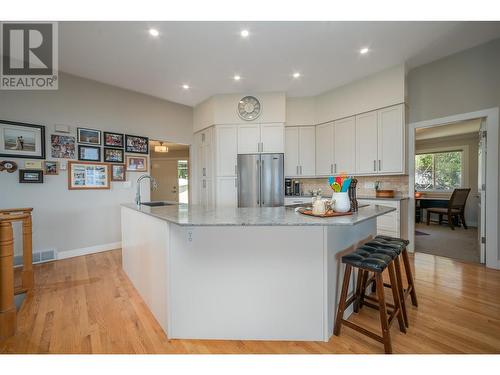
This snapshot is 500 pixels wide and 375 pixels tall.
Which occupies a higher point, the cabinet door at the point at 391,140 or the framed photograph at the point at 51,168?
the cabinet door at the point at 391,140

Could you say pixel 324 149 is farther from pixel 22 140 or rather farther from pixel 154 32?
pixel 22 140

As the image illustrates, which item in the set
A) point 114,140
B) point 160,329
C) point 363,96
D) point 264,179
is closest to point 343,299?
point 160,329

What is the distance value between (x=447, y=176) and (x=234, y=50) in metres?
7.27

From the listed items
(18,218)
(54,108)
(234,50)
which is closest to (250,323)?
(18,218)

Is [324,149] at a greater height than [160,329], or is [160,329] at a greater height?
[324,149]

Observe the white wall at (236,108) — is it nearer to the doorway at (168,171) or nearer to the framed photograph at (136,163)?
the framed photograph at (136,163)

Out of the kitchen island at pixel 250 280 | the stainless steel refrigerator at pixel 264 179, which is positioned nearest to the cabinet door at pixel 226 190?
the stainless steel refrigerator at pixel 264 179

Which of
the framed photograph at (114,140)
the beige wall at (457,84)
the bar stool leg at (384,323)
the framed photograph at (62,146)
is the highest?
the beige wall at (457,84)

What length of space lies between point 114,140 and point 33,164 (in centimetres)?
109

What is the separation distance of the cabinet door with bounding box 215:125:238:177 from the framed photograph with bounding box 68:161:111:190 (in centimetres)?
187

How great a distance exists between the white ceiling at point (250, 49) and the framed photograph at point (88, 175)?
4.52ft

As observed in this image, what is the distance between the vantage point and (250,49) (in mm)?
2830

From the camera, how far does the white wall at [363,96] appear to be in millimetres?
3357
